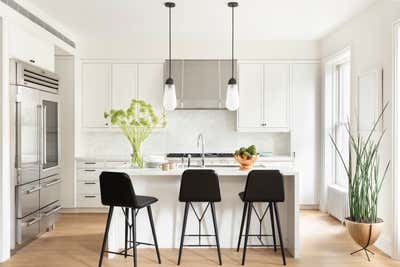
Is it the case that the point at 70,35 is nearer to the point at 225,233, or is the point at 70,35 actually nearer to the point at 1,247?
the point at 1,247

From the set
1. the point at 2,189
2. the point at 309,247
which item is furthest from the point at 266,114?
the point at 2,189

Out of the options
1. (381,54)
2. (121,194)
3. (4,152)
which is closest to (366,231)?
(381,54)

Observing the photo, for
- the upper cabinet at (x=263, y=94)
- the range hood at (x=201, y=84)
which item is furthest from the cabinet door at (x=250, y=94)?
the range hood at (x=201, y=84)

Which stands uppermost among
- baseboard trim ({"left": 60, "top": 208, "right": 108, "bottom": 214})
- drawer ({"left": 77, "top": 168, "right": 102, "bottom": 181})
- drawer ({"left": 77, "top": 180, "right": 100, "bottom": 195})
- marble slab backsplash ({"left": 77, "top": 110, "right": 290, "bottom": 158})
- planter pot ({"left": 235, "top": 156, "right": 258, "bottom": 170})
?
marble slab backsplash ({"left": 77, "top": 110, "right": 290, "bottom": 158})

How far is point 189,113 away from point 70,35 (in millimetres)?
2248

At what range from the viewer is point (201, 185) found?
3959mm

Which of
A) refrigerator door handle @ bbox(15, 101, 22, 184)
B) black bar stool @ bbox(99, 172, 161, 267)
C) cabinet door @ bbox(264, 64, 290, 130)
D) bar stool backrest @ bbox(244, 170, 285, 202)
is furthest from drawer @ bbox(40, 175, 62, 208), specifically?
cabinet door @ bbox(264, 64, 290, 130)

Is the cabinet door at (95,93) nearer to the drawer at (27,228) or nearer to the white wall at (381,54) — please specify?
the drawer at (27,228)

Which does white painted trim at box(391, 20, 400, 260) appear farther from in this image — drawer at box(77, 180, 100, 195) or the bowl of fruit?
drawer at box(77, 180, 100, 195)

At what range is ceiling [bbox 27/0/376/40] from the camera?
480 centimetres

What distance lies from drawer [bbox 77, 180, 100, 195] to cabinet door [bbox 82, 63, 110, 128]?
2.97ft

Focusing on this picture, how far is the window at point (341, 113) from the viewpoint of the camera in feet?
19.9

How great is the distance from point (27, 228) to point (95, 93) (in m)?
2.80

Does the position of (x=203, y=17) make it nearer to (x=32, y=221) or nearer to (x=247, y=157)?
(x=247, y=157)
